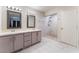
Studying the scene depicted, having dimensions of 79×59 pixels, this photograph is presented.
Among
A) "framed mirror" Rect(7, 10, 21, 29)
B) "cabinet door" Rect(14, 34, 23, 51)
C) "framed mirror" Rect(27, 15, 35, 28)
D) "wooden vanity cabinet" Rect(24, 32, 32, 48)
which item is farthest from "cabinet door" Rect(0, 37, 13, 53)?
"framed mirror" Rect(27, 15, 35, 28)

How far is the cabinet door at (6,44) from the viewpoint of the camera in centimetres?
242

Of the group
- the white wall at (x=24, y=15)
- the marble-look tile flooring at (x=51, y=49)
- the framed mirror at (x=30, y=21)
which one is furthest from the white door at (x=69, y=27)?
the framed mirror at (x=30, y=21)

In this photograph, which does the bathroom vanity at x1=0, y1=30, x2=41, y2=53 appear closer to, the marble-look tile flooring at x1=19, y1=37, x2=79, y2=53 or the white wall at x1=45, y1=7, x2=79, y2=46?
the marble-look tile flooring at x1=19, y1=37, x2=79, y2=53

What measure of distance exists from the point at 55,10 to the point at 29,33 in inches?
95.4

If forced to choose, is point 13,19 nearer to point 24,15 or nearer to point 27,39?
point 24,15

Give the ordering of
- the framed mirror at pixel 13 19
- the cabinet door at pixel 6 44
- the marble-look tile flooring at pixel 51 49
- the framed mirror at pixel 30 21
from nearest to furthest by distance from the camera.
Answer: the cabinet door at pixel 6 44
the marble-look tile flooring at pixel 51 49
the framed mirror at pixel 13 19
the framed mirror at pixel 30 21

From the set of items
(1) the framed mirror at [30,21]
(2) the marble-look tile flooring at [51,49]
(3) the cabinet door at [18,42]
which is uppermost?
(1) the framed mirror at [30,21]

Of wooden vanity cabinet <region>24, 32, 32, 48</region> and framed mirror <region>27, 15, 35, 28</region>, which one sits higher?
framed mirror <region>27, 15, 35, 28</region>

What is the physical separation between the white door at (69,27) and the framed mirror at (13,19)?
2326 mm

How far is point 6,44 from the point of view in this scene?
2541 millimetres

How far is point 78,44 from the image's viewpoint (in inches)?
141

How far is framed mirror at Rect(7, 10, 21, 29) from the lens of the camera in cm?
335

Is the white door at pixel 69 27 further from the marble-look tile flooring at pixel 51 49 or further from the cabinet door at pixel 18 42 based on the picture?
the cabinet door at pixel 18 42
